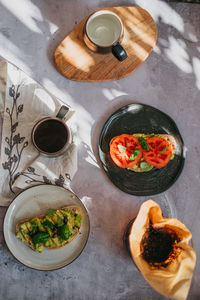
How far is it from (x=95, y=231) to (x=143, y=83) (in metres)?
0.65

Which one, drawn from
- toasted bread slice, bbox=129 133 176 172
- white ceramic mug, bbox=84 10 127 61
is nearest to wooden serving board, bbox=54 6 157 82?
white ceramic mug, bbox=84 10 127 61

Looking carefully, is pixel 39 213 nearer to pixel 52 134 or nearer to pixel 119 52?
pixel 52 134

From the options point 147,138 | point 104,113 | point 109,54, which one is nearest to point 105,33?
point 109,54

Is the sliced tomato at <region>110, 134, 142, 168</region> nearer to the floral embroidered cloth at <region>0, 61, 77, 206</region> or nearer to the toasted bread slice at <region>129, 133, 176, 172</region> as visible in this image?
the toasted bread slice at <region>129, 133, 176, 172</region>

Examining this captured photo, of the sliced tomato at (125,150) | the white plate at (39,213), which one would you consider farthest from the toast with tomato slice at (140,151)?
the white plate at (39,213)

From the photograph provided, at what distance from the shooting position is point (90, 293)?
1132mm

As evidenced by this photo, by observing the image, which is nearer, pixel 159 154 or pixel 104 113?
pixel 159 154

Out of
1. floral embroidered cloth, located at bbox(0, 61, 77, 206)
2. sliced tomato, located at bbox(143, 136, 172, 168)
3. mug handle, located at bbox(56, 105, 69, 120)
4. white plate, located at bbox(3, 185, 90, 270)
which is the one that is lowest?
white plate, located at bbox(3, 185, 90, 270)

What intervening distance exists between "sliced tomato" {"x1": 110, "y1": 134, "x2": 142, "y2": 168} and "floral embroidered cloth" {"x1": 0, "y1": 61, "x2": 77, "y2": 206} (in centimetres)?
17

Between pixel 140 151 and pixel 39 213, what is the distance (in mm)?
453

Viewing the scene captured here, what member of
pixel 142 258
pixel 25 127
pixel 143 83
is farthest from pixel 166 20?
pixel 142 258

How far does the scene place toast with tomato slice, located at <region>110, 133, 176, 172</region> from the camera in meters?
1.06

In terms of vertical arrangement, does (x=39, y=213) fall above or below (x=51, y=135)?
below

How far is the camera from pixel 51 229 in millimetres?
1036
